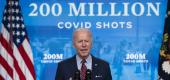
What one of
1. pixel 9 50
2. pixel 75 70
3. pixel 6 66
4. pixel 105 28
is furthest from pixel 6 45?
pixel 75 70

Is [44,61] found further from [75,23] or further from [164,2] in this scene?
[164,2]

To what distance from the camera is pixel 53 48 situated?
4402 mm

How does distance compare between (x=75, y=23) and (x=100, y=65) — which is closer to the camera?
(x=100, y=65)

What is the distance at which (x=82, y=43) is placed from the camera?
3.21 metres

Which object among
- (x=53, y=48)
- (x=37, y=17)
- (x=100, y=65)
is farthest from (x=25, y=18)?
(x=100, y=65)

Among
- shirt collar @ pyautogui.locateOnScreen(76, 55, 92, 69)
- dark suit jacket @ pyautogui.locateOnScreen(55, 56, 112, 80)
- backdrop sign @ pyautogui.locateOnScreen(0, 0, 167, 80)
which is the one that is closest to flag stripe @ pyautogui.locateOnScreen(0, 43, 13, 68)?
backdrop sign @ pyautogui.locateOnScreen(0, 0, 167, 80)

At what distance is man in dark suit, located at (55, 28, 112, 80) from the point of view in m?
3.21

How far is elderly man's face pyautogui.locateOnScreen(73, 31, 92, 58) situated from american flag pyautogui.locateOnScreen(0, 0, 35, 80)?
1.27 metres

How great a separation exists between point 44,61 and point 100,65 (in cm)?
115

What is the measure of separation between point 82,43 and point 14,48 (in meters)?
1.44

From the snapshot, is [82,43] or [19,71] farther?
[19,71]

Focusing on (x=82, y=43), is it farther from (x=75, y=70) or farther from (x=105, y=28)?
(x=105, y=28)

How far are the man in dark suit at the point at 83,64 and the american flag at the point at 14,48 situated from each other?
1.10 metres

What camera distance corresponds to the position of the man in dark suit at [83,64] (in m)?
3.21
